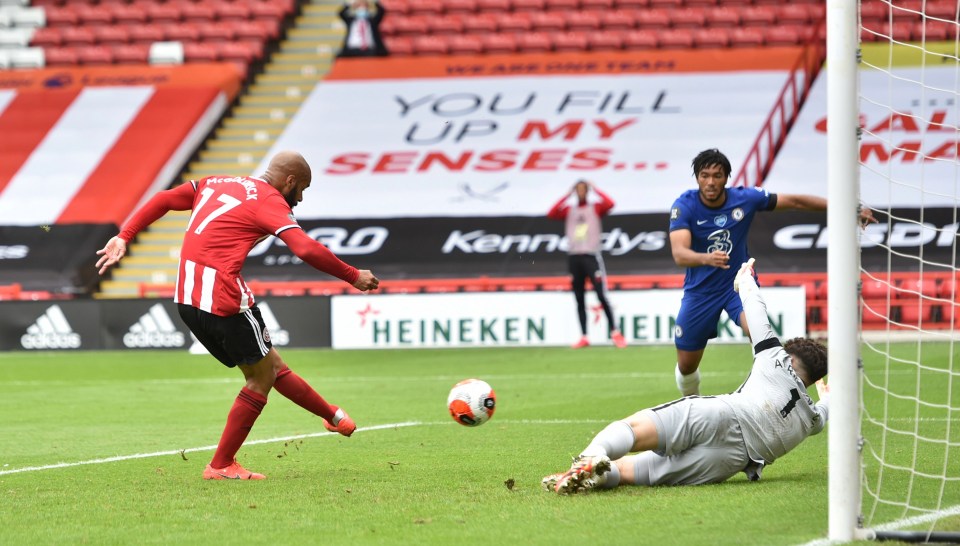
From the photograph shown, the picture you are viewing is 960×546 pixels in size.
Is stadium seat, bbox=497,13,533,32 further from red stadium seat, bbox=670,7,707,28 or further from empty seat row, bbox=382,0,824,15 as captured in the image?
red stadium seat, bbox=670,7,707,28

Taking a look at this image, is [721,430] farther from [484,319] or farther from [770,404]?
[484,319]

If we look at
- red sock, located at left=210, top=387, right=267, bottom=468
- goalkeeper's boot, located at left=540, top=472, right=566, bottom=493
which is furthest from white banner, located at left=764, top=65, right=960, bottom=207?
goalkeeper's boot, located at left=540, top=472, right=566, bottom=493

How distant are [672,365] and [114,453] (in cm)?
776

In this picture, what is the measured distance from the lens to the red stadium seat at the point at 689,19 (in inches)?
1015

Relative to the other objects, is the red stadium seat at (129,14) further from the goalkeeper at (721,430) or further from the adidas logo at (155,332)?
the goalkeeper at (721,430)

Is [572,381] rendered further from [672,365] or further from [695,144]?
[695,144]

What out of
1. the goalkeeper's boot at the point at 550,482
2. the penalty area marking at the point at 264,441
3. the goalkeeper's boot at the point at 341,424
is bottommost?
the penalty area marking at the point at 264,441

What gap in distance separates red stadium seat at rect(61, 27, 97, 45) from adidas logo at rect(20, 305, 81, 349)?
10.3 meters

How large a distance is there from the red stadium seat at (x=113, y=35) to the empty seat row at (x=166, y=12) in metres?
0.54

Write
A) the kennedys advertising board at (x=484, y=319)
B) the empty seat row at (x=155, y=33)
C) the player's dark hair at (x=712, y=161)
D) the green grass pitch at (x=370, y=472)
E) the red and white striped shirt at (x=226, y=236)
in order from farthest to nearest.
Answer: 1. the empty seat row at (x=155, y=33)
2. the kennedys advertising board at (x=484, y=319)
3. the player's dark hair at (x=712, y=161)
4. the red and white striped shirt at (x=226, y=236)
5. the green grass pitch at (x=370, y=472)

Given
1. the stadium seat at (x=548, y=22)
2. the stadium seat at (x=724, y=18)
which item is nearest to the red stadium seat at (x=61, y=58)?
the stadium seat at (x=548, y=22)

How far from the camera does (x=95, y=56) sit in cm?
2720

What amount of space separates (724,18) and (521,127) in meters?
4.70

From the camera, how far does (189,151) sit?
25.2 m
